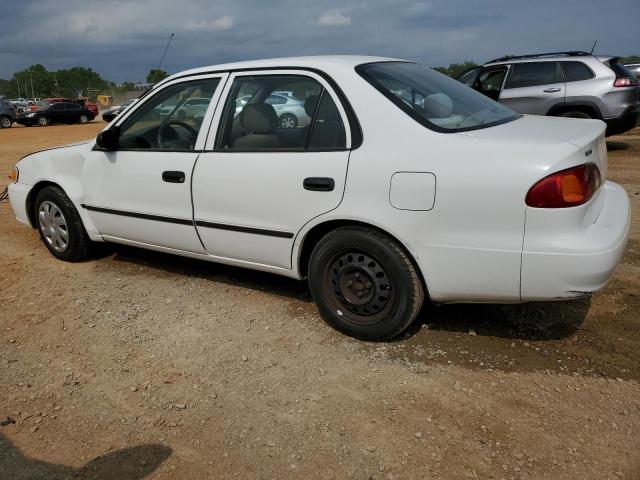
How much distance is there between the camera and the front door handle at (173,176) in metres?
3.91

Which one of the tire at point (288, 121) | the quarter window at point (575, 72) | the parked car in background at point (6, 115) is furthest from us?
the parked car in background at point (6, 115)

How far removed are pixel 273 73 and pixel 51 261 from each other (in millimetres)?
2880

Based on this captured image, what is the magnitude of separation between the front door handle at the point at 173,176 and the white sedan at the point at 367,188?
1 cm

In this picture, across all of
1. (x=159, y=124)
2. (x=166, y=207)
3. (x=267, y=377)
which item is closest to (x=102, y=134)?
(x=159, y=124)

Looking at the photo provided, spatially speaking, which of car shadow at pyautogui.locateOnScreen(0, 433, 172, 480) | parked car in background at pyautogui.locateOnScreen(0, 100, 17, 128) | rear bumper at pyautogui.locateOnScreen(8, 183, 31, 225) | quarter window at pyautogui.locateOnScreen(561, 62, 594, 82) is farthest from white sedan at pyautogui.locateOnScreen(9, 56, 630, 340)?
parked car in background at pyautogui.locateOnScreen(0, 100, 17, 128)

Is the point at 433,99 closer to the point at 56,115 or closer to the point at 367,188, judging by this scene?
the point at 367,188

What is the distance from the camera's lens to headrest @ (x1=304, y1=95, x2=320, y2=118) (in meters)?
3.46

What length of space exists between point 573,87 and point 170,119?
7.95 metres

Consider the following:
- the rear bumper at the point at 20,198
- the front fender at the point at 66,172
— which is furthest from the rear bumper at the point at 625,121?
the rear bumper at the point at 20,198

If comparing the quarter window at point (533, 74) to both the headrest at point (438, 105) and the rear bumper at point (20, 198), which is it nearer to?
the headrest at point (438, 105)

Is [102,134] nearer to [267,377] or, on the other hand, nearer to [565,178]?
[267,377]

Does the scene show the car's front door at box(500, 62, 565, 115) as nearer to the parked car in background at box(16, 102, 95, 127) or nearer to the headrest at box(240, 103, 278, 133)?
the headrest at box(240, 103, 278, 133)

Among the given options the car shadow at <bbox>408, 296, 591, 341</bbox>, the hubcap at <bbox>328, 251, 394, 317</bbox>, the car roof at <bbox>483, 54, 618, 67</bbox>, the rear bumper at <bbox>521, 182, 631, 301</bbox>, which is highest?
the car roof at <bbox>483, 54, 618, 67</bbox>

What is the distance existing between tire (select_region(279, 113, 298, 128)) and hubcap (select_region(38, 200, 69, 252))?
2.32 m
